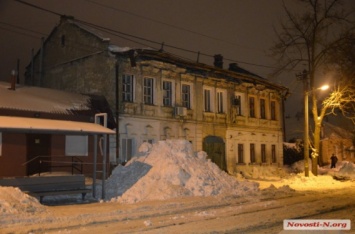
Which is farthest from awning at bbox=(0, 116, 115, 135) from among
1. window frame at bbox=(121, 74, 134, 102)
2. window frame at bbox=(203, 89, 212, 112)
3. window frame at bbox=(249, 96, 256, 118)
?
window frame at bbox=(249, 96, 256, 118)

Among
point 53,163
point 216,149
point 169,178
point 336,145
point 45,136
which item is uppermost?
point 45,136

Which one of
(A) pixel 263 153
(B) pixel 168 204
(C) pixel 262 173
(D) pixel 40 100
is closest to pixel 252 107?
(A) pixel 263 153

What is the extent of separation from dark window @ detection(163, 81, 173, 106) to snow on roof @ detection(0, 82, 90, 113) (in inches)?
234

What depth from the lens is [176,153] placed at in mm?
20172

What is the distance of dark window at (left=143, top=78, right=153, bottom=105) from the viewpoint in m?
27.0

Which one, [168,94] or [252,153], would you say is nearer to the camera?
[168,94]

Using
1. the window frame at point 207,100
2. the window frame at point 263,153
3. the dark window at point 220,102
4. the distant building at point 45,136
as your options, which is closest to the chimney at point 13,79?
the distant building at point 45,136

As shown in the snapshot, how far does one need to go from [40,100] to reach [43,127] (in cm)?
692

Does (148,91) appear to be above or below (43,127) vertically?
above

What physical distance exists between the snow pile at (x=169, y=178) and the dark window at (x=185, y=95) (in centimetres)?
855

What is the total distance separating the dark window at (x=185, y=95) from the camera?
29489 millimetres

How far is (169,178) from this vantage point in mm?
18391

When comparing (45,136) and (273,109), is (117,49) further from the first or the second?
(273,109)

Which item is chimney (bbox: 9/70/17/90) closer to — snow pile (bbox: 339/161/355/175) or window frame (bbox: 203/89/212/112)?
window frame (bbox: 203/89/212/112)
